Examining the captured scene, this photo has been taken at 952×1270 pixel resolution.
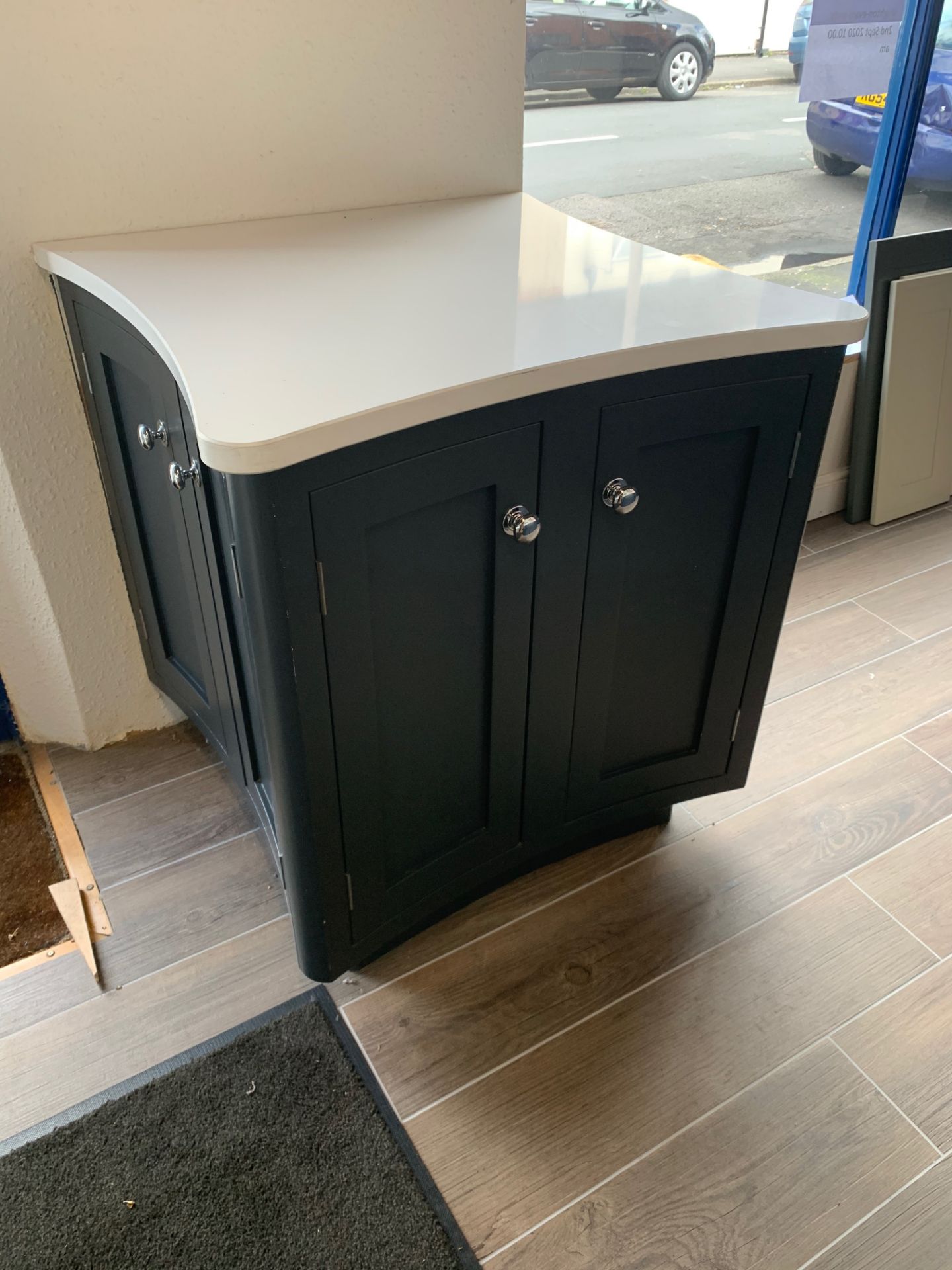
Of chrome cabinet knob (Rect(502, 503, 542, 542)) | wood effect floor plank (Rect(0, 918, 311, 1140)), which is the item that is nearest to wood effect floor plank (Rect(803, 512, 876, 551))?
chrome cabinet knob (Rect(502, 503, 542, 542))

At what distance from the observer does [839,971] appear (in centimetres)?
143

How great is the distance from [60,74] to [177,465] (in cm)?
60

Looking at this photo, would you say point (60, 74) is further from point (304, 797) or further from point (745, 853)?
point (745, 853)

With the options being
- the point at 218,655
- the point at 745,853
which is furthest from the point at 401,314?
the point at 745,853

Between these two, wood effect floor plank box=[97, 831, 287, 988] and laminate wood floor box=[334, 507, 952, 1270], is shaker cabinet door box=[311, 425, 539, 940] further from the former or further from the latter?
wood effect floor plank box=[97, 831, 287, 988]

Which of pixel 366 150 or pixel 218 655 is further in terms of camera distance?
pixel 366 150

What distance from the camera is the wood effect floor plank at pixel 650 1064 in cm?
117

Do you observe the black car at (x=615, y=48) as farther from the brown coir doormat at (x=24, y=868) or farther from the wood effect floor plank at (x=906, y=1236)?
the wood effect floor plank at (x=906, y=1236)

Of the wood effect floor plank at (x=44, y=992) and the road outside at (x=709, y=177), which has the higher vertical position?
the road outside at (x=709, y=177)

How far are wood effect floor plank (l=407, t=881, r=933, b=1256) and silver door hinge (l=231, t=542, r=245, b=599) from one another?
0.74 m

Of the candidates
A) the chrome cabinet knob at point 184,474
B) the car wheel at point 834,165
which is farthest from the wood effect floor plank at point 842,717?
the car wheel at point 834,165

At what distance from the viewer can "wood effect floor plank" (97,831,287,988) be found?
1428mm

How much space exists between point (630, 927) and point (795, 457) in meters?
0.77

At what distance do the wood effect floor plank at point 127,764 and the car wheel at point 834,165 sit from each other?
7.04 ft
